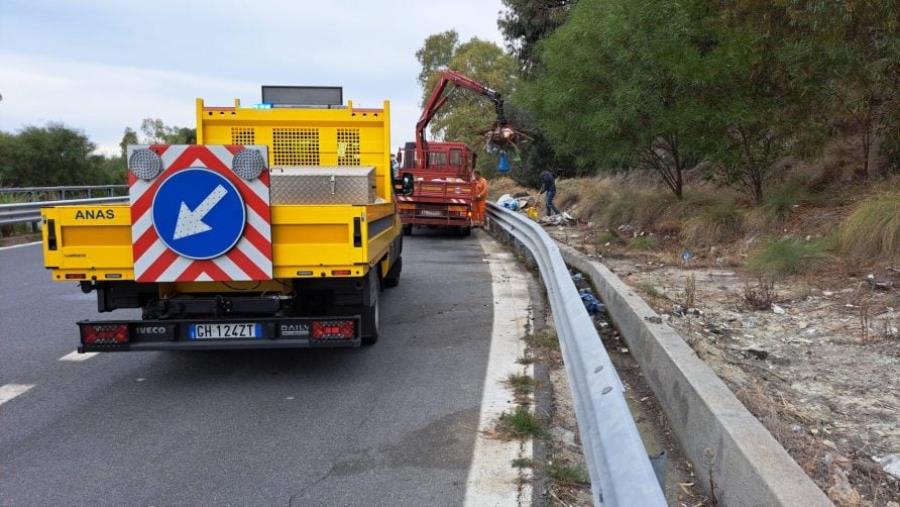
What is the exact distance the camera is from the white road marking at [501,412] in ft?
12.3

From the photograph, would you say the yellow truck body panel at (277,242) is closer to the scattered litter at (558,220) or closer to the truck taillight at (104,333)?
the truck taillight at (104,333)

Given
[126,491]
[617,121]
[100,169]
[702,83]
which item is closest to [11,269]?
[126,491]

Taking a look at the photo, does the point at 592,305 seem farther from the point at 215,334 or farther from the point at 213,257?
the point at 213,257

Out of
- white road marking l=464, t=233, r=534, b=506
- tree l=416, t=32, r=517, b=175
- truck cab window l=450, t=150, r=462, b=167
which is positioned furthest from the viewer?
tree l=416, t=32, r=517, b=175

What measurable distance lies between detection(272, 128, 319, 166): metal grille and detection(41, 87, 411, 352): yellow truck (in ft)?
7.17

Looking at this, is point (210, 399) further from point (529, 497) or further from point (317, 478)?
point (529, 497)

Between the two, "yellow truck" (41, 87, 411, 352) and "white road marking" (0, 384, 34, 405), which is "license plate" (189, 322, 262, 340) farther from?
"white road marking" (0, 384, 34, 405)

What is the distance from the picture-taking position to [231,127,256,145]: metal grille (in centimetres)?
783

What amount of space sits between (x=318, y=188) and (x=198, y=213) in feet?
4.93

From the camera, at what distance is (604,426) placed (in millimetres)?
2650

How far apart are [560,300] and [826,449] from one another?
2.38m

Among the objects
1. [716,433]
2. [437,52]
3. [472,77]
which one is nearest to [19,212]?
[716,433]

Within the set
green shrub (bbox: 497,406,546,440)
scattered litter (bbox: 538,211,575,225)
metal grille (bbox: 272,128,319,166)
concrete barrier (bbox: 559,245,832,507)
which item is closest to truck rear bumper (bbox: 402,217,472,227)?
scattered litter (bbox: 538,211,575,225)

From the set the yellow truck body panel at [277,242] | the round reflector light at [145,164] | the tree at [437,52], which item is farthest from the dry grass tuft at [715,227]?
the tree at [437,52]
